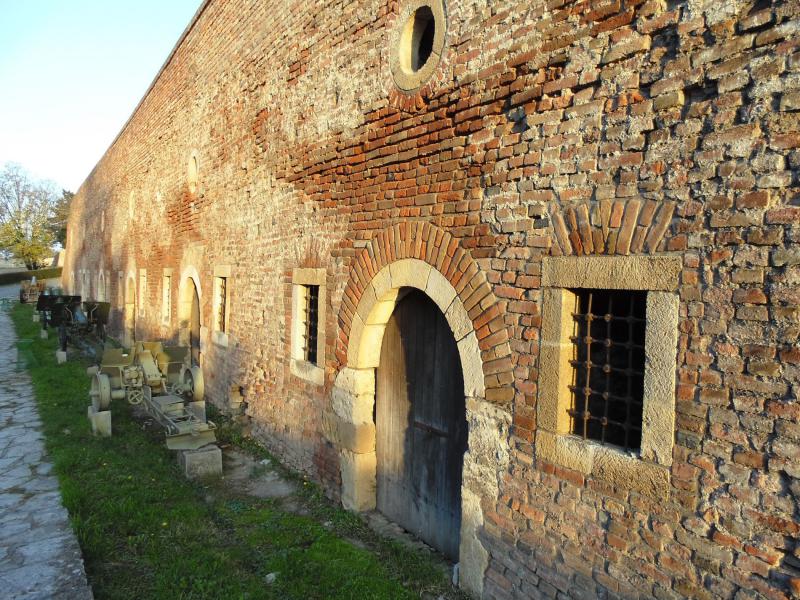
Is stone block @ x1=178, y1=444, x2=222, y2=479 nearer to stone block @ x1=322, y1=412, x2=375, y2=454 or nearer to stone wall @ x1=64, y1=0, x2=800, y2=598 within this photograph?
stone wall @ x1=64, y1=0, x2=800, y2=598

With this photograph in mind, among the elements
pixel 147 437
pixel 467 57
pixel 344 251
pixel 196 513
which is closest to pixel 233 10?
pixel 344 251

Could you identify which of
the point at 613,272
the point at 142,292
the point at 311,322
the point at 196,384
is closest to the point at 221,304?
the point at 196,384

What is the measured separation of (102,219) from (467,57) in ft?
68.4

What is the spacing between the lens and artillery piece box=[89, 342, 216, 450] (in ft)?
21.7

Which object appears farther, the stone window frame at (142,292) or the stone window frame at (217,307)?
the stone window frame at (142,292)

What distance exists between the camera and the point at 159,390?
8297 millimetres

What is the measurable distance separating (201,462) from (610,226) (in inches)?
210

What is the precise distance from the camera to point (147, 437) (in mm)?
7645

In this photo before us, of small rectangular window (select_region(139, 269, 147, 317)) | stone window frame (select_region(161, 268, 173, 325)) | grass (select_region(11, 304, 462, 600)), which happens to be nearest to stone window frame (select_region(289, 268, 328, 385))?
grass (select_region(11, 304, 462, 600))

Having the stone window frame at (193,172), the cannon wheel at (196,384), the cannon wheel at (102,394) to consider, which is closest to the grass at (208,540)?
the cannon wheel at (102,394)

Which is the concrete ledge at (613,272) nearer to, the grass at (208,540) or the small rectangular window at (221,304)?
the grass at (208,540)

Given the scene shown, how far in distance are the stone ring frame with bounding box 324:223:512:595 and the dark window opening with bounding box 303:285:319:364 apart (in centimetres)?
97

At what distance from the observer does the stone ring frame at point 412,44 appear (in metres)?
4.53

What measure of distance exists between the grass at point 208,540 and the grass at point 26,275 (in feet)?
149
